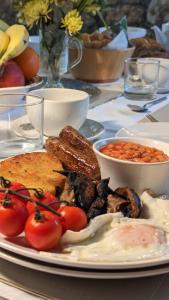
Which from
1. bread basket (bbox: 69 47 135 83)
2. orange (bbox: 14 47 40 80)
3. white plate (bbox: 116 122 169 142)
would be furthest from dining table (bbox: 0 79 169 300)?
bread basket (bbox: 69 47 135 83)

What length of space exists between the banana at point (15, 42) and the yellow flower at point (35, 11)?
65mm

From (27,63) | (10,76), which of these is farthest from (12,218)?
(27,63)

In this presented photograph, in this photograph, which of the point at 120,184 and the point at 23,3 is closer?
the point at 120,184

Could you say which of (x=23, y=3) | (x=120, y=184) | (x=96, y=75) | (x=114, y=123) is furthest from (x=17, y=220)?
(x=96, y=75)

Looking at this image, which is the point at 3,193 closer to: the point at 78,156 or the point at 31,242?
the point at 31,242

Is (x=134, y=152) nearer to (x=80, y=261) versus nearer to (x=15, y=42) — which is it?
(x=80, y=261)

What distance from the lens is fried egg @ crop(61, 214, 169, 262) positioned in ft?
1.98

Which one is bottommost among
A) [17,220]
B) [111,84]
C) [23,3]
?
→ [111,84]

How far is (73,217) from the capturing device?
65 cm

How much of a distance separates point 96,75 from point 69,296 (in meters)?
1.24

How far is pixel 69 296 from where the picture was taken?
0.61 m

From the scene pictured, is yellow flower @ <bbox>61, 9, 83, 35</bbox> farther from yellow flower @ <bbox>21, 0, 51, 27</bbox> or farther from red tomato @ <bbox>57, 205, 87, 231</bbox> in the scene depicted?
red tomato @ <bbox>57, 205, 87, 231</bbox>

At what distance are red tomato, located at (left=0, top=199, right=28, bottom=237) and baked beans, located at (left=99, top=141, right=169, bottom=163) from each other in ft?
0.86

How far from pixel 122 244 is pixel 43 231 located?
3.8 inches
